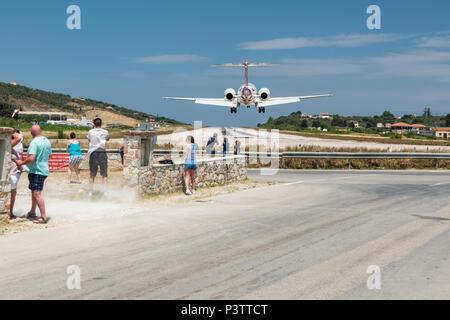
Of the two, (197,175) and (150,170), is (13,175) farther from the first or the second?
(197,175)

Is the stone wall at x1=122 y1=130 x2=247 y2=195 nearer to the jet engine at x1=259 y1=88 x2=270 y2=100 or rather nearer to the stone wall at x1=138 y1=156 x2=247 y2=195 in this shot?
the stone wall at x1=138 y1=156 x2=247 y2=195

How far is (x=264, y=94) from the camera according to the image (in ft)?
148

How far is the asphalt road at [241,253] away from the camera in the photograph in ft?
20.7

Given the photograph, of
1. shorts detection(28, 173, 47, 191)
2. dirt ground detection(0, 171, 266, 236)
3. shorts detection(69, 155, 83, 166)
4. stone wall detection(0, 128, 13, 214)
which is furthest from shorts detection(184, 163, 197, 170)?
stone wall detection(0, 128, 13, 214)

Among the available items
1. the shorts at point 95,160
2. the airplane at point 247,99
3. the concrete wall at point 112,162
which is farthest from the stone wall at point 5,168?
the airplane at point 247,99

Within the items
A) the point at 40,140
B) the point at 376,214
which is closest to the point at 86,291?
the point at 40,140

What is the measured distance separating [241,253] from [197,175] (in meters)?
9.44

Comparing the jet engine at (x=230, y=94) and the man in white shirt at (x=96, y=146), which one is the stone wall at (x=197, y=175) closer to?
the man in white shirt at (x=96, y=146)

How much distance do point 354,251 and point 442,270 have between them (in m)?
1.45

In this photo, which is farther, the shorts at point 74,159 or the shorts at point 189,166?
the shorts at point 74,159

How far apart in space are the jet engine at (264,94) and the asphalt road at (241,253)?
31.5 meters

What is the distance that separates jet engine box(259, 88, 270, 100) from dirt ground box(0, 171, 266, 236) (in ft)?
89.3
